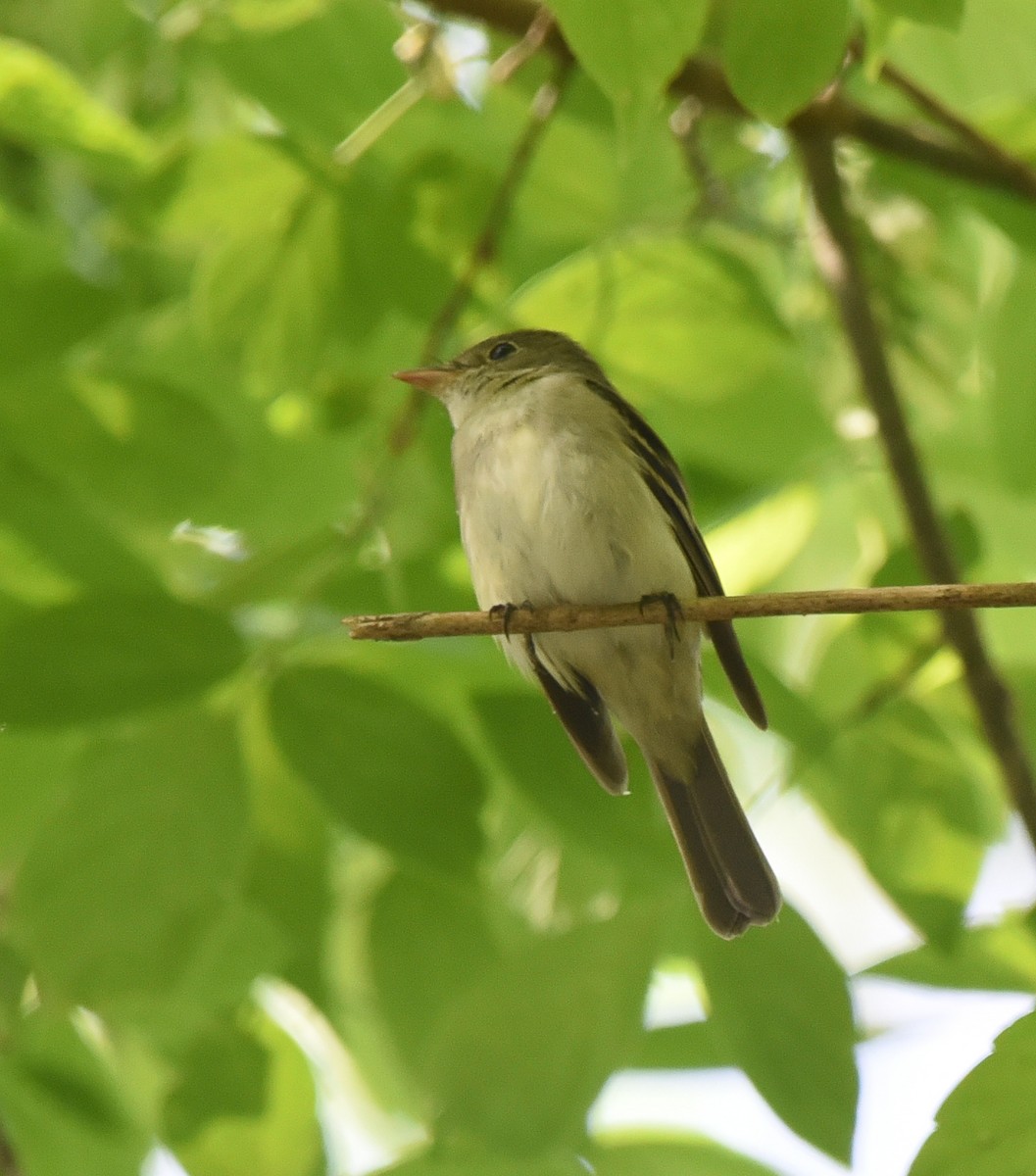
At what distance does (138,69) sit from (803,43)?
108 inches

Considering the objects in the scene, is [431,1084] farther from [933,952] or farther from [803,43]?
[803,43]

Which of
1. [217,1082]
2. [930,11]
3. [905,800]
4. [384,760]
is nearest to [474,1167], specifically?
[217,1082]

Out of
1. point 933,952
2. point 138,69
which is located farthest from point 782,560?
point 138,69

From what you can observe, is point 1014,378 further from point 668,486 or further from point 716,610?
point 716,610

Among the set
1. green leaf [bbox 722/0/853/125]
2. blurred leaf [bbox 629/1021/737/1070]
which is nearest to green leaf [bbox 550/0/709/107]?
green leaf [bbox 722/0/853/125]

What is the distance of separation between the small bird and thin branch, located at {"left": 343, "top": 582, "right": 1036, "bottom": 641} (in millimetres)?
555

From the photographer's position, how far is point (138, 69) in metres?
4.44

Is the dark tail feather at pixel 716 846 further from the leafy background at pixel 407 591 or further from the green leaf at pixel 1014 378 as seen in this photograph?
the green leaf at pixel 1014 378

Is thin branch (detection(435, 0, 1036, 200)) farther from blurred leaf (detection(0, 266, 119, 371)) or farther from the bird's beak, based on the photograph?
blurred leaf (detection(0, 266, 119, 371))

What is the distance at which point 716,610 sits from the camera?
2330 millimetres

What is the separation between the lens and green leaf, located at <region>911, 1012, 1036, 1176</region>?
221 centimetres

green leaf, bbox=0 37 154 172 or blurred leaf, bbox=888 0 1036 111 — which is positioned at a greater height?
blurred leaf, bbox=888 0 1036 111

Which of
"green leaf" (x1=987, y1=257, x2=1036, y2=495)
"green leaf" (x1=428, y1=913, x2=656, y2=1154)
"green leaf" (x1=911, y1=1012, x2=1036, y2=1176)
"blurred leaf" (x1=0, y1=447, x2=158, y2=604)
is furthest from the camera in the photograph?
"green leaf" (x1=987, y1=257, x2=1036, y2=495)

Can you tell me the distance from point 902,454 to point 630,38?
157 cm
